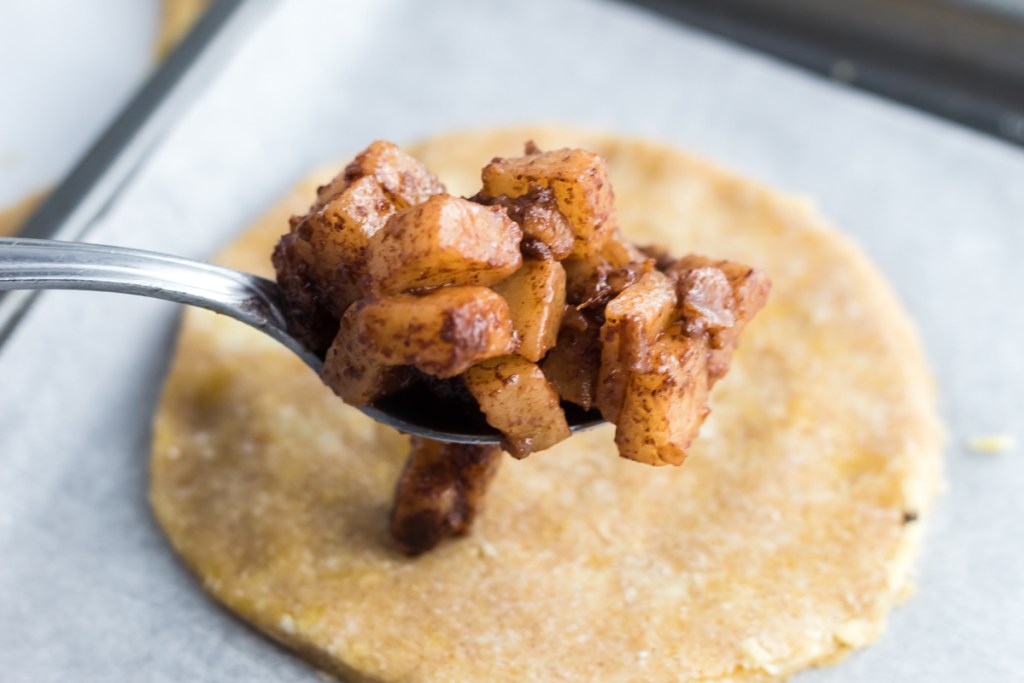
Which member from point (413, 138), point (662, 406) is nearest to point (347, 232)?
point (662, 406)

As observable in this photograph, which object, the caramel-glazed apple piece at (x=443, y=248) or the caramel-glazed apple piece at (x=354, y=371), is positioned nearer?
the caramel-glazed apple piece at (x=443, y=248)

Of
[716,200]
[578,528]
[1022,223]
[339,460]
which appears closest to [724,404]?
[578,528]

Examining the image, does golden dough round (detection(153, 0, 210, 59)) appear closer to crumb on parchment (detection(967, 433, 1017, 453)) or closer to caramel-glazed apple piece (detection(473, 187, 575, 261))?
caramel-glazed apple piece (detection(473, 187, 575, 261))

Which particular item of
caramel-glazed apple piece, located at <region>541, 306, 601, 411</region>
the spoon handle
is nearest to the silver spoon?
the spoon handle

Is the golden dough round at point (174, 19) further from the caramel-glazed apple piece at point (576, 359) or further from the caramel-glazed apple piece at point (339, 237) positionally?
the caramel-glazed apple piece at point (576, 359)

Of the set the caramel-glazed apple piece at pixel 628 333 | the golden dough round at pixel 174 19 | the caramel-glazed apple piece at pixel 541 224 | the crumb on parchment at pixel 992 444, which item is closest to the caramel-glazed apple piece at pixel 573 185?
the caramel-glazed apple piece at pixel 541 224

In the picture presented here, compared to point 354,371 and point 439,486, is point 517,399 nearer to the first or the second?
point 354,371
